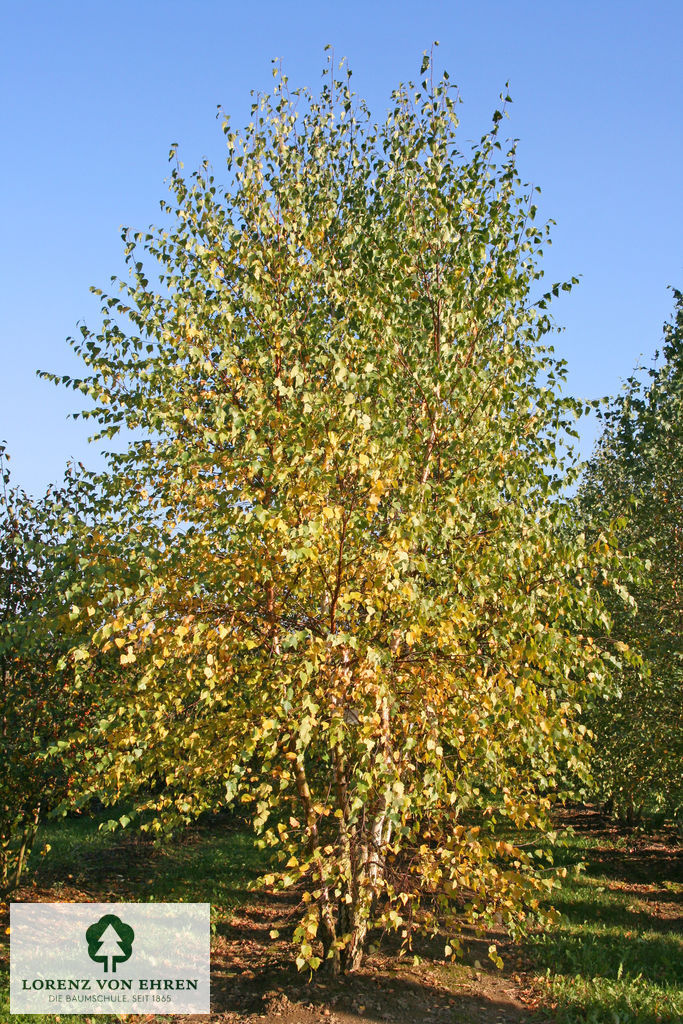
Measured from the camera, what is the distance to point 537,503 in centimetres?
833

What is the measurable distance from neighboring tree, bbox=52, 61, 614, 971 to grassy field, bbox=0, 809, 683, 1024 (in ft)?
2.59

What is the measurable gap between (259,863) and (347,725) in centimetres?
1132

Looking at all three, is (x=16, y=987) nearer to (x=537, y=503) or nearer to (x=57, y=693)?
(x=57, y=693)

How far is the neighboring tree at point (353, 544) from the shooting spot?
20.1 feet

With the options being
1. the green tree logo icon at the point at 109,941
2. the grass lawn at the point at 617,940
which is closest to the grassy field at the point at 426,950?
the grass lawn at the point at 617,940

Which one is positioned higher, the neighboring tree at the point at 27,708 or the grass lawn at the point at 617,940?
the neighboring tree at the point at 27,708

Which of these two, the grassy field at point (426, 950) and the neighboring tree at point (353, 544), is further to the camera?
the grassy field at point (426, 950)

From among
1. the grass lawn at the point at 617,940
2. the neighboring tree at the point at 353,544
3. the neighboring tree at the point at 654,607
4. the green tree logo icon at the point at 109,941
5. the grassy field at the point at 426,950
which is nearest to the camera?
the neighboring tree at the point at 353,544

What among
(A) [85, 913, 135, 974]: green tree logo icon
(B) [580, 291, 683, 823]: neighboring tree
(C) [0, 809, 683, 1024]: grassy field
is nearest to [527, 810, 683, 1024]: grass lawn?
(C) [0, 809, 683, 1024]: grassy field

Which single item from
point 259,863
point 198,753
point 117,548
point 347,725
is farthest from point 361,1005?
point 259,863

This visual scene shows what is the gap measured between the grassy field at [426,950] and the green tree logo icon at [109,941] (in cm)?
111

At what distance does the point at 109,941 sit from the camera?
1005 centimetres

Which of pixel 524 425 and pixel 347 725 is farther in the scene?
pixel 524 425

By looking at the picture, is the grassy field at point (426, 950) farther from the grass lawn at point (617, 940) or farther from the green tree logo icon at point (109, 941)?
the green tree logo icon at point (109, 941)
